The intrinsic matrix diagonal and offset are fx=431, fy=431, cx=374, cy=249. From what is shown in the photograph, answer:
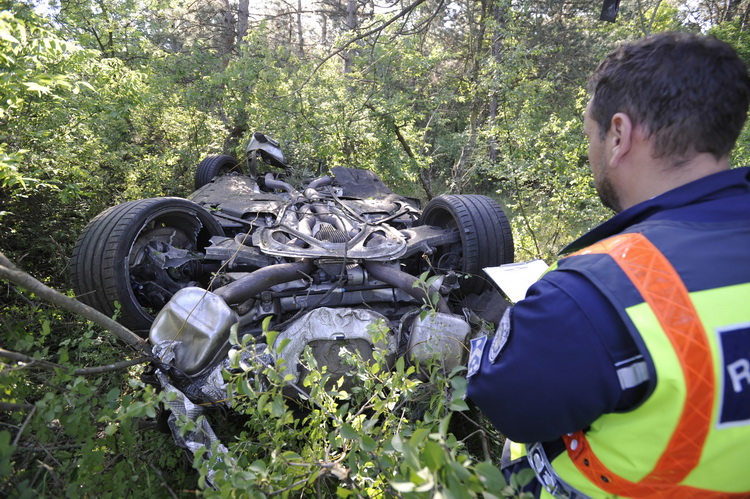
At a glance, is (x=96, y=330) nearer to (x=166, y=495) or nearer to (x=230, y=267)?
(x=230, y=267)

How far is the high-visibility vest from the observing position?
802 mm

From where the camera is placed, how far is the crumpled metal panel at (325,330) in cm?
236

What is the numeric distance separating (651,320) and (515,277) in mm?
1293

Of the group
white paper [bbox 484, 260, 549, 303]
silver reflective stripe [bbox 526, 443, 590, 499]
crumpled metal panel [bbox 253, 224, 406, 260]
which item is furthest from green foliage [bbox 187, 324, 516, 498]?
crumpled metal panel [bbox 253, 224, 406, 260]

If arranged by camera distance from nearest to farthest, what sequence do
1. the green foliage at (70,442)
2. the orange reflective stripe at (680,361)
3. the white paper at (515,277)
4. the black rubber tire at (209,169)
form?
the orange reflective stripe at (680,361)
the green foliage at (70,442)
the white paper at (515,277)
the black rubber tire at (209,169)

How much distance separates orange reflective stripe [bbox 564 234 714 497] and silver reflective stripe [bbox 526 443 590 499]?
119 mm

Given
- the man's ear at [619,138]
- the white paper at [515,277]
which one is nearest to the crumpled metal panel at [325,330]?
the white paper at [515,277]

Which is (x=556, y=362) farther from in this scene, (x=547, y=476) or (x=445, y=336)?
(x=445, y=336)

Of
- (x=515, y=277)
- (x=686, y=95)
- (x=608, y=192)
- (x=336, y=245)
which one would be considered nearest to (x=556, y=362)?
(x=608, y=192)

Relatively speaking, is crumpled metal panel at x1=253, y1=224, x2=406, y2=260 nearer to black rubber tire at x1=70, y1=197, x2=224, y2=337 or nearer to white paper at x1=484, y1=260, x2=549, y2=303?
black rubber tire at x1=70, y1=197, x2=224, y2=337

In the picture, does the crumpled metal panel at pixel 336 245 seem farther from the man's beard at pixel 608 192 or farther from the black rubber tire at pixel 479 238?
the man's beard at pixel 608 192

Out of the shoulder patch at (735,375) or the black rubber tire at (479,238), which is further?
the black rubber tire at (479,238)

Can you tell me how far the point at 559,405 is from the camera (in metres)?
0.91

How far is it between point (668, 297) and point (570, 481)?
500mm
